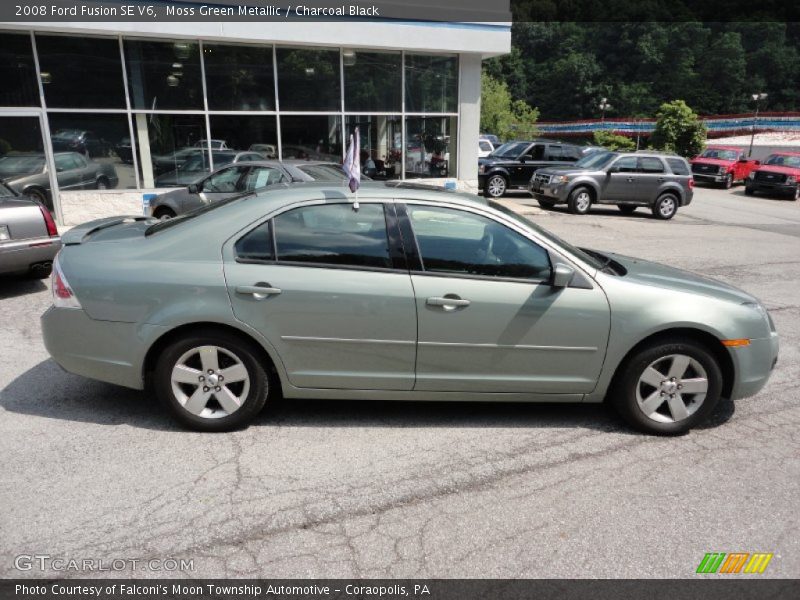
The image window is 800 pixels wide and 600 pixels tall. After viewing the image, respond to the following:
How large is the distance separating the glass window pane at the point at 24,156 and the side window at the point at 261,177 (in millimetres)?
6031

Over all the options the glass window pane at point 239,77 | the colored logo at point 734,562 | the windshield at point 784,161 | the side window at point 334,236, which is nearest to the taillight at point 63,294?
the side window at point 334,236

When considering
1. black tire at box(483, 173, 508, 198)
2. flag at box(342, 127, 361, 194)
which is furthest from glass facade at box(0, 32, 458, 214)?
flag at box(342, 127, 361, 194)

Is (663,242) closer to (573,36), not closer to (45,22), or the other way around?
(45,22)

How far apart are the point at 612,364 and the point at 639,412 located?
40cm

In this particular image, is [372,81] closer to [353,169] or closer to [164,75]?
[164,75]

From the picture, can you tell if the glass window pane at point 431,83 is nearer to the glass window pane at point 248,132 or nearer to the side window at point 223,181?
the glass window pane at point 248,132

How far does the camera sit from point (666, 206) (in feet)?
56.6

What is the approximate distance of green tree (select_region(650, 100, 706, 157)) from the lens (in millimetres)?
38375

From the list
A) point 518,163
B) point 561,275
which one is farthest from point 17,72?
point 518,163

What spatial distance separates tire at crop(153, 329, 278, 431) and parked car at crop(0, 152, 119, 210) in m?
10.4

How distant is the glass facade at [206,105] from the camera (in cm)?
1255

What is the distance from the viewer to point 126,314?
3.80 m

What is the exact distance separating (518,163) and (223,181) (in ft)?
40.3

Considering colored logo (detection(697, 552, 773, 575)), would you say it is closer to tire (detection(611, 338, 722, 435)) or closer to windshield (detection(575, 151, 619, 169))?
tire (detection(611, 338, 722, 435))
